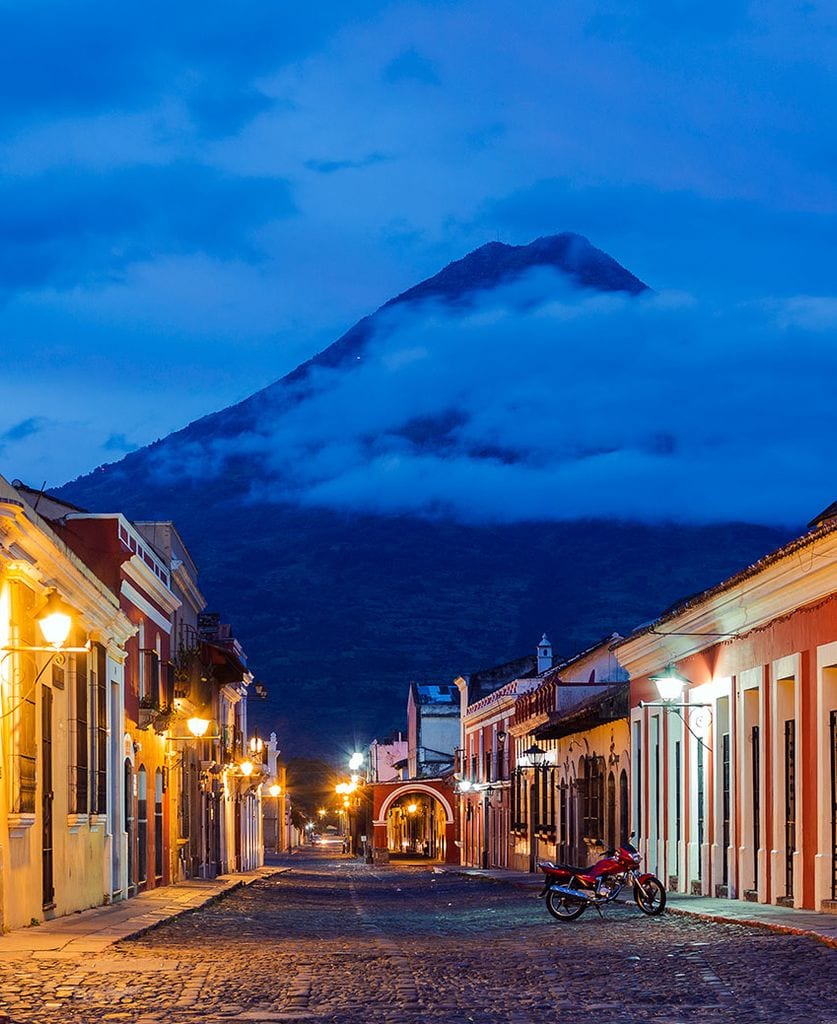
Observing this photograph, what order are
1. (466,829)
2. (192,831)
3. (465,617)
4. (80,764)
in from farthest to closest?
(465,617), (466,829), (192,831), (80,764)

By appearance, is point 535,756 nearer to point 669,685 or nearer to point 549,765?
point 549,765

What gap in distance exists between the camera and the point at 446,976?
13.8 metres

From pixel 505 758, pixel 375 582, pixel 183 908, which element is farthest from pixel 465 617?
pixel 183 908

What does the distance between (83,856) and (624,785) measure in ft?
44.9

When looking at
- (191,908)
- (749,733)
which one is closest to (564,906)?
(749,733)

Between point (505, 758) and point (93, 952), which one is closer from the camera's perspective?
point (93, 952)

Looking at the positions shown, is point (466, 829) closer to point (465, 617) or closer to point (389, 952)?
point (389, 952)

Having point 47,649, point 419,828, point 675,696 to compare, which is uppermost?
point 47,649

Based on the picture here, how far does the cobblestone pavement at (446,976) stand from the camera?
37.1 ft

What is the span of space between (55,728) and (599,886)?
6933 mm

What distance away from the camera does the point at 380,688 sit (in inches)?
6048

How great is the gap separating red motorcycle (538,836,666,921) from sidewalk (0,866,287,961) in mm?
4870

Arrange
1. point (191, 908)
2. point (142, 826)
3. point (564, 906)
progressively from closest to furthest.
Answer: point (564, 906), point (191, 908), point (142, 826)

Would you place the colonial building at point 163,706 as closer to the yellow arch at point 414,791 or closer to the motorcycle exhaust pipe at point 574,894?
the motorcycle exhaust pipe at point 574,894
